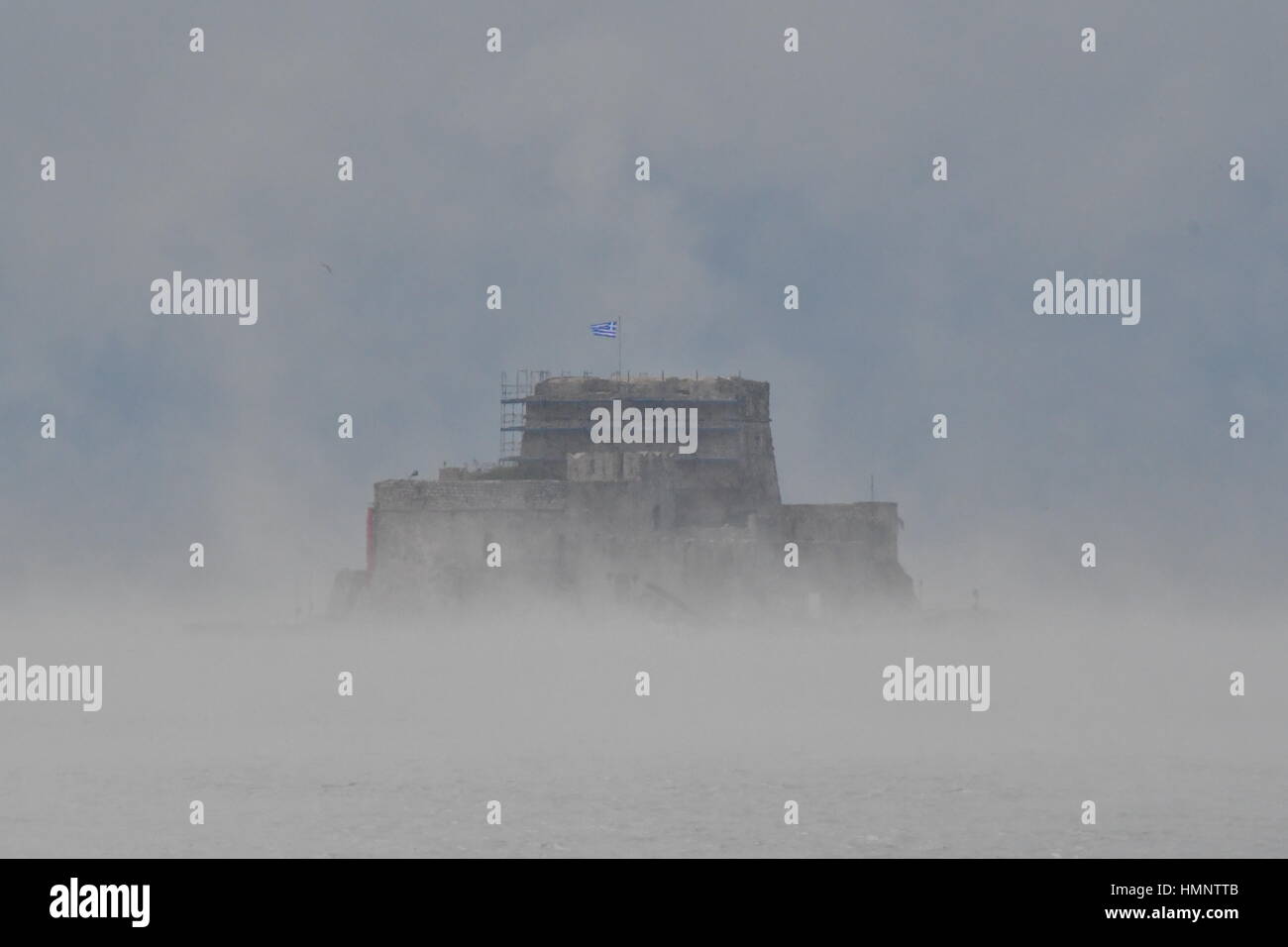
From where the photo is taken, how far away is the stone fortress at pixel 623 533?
8244 cm

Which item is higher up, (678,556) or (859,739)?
(678,556)

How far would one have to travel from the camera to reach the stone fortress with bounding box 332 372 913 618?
82.4 metres

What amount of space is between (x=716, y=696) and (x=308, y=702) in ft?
39.1

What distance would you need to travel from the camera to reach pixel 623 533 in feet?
271

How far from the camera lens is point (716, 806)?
5194cm
